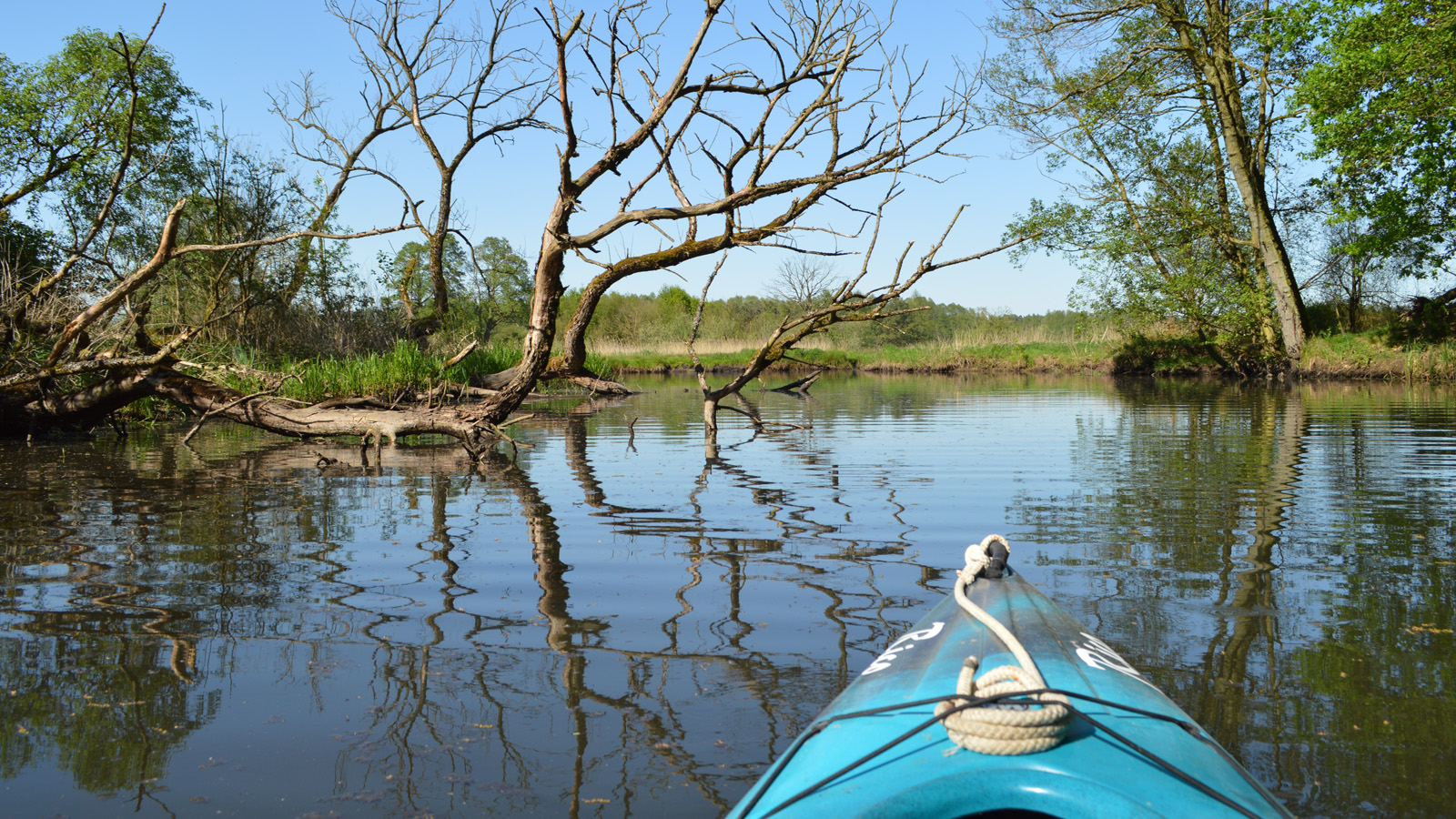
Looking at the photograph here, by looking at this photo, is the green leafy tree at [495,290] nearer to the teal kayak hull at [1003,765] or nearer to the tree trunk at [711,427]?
the tree trunk at [711,427]

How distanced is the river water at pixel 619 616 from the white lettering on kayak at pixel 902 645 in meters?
0.43

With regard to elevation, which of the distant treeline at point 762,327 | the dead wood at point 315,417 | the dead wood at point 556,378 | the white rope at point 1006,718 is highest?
the distant treeline at point 762,327

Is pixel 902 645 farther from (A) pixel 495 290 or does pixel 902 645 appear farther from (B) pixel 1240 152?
(A) pixel 495 290

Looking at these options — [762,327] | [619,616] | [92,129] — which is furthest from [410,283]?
[762,327]

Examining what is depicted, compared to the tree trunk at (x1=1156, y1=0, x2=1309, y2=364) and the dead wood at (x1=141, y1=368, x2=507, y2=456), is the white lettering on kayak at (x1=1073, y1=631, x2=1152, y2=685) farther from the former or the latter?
the tree trunk at (x1=1156, y1=0, x2=1309, y2=364)

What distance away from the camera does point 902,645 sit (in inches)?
107

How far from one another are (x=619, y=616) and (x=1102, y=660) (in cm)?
233

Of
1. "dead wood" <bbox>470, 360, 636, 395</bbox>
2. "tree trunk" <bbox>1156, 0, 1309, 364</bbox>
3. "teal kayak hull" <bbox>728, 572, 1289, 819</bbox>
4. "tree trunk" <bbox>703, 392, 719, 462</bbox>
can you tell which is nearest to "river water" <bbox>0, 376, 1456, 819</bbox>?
"teal kayak hull" <bbox>728, 572, 1289, 819</bbox>

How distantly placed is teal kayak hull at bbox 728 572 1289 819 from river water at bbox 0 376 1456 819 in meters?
0.62

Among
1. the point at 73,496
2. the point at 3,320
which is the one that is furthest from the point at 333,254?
the point at 73,496

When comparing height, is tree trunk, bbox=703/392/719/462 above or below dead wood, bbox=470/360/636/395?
below

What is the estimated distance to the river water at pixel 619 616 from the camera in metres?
2.68

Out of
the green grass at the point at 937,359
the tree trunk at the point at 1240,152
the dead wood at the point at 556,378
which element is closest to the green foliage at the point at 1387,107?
the tree trunk at the point at 1240,152

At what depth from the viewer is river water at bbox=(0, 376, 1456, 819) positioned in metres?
2.68
